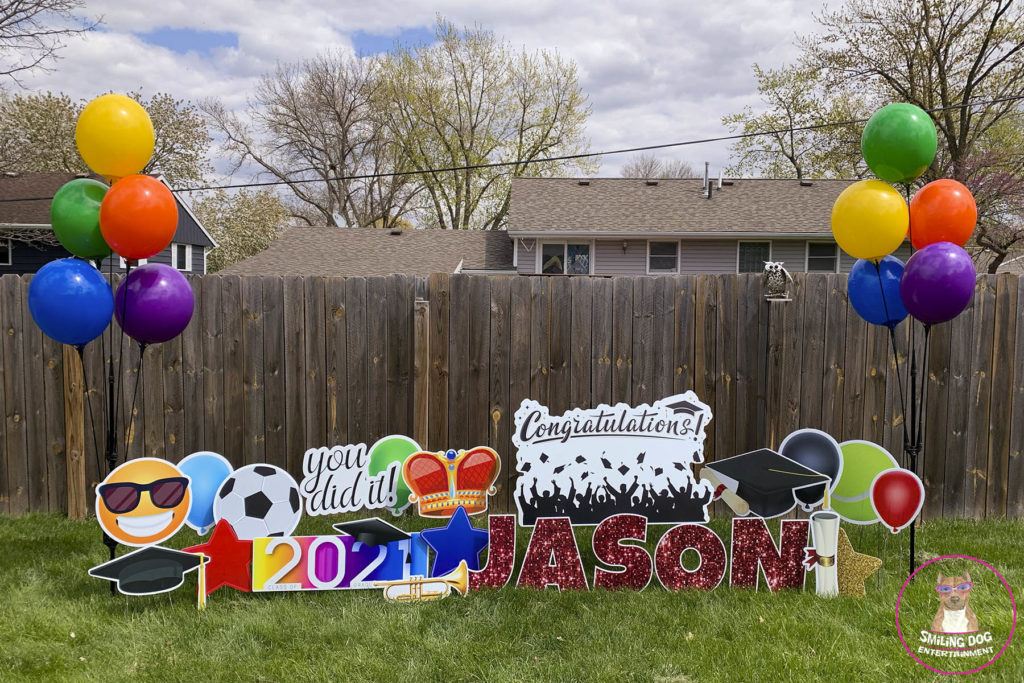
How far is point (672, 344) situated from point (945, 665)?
2.32 metres

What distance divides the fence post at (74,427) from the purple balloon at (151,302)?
4.41ft

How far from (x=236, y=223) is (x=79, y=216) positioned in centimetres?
3182

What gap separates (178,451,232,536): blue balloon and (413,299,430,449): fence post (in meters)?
1.22

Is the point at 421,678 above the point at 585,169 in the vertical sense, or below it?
below

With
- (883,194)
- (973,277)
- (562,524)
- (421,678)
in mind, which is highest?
(883,194)

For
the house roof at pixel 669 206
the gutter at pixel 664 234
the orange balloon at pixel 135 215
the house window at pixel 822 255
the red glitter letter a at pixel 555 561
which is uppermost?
the house roof at pixel 669 206

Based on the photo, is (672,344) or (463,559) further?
(672,344)

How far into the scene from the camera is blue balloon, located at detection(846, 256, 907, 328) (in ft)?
11.9

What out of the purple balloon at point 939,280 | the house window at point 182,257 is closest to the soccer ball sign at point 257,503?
the purple balloon at point 939,280

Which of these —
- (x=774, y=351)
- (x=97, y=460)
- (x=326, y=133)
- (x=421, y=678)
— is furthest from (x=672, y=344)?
(x=326, y=133)

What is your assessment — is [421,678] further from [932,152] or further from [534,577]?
[932,152]

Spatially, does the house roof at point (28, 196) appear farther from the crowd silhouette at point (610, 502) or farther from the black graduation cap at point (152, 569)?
the crowd silhouette at point (610, 502)

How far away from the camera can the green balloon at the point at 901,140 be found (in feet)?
10.7

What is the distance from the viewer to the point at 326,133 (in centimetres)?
3216
